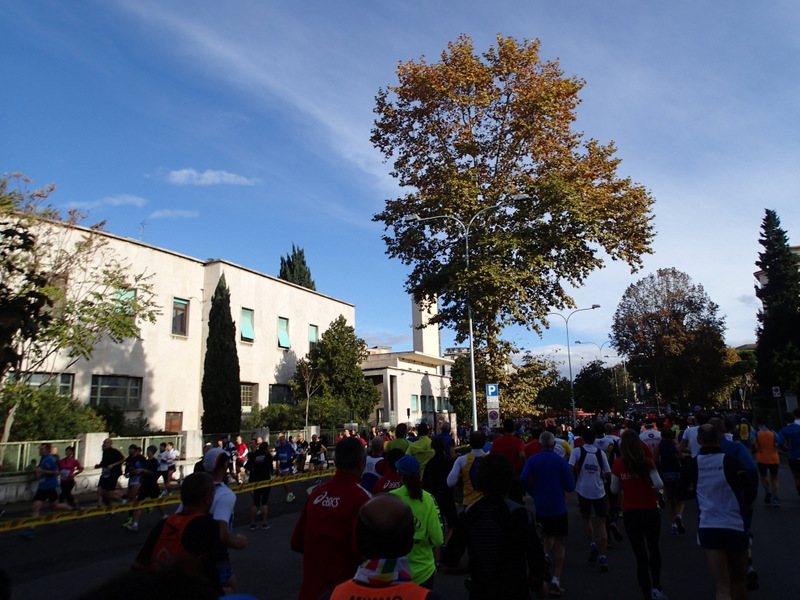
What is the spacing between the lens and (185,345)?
99.2 feet

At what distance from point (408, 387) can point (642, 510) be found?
124 feet

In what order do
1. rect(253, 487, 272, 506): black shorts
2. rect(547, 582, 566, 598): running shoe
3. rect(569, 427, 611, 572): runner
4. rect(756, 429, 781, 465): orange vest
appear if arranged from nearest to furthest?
rect(547, 582, 566, 598): running shoe
rect(569, 427, 611, 572): runner
rect(756, 429, 781, 465): orange vest
rect(253, 487, 272, 506): black shorts

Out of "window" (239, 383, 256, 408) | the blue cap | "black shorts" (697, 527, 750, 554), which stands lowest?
"black shorts" (697, 527, 750, 554)

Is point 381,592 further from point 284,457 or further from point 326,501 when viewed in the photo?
point 284,457

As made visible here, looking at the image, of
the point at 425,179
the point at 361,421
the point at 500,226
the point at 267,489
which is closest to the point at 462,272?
the point at 500,226

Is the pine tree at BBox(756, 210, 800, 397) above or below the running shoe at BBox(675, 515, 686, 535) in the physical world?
above

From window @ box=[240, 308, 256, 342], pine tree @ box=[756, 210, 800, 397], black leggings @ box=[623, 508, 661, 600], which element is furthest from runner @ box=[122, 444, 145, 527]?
pine tree @ box=[756, 210, 800, 397]

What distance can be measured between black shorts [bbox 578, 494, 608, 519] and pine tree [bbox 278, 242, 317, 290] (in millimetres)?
52435

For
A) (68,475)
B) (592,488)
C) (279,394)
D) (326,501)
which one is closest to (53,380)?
(68,475)

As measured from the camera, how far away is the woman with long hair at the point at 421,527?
4.37 metres

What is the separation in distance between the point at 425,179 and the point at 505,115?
398cm

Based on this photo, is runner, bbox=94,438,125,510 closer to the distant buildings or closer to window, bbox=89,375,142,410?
the distant buildings

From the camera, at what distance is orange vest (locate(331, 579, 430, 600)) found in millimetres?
2367

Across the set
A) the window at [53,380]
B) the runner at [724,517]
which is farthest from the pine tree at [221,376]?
the runner at [724,517]
